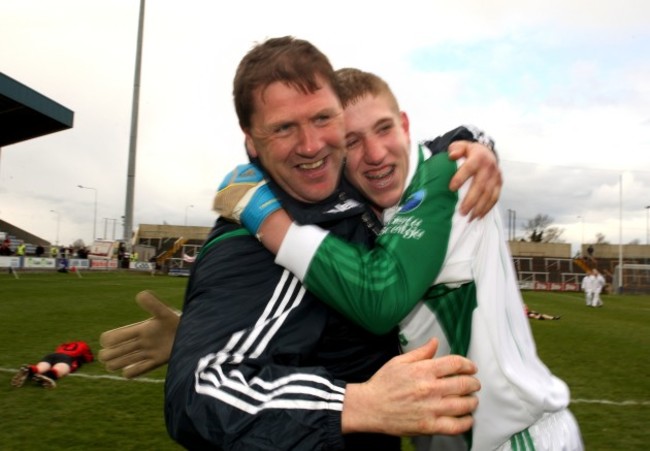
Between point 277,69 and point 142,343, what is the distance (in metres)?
1.14

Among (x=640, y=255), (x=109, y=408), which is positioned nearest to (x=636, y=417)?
(x=109, y=408)

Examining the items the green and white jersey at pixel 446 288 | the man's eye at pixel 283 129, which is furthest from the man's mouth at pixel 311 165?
the green and white jersey at pixel 446 288

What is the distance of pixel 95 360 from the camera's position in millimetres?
8820

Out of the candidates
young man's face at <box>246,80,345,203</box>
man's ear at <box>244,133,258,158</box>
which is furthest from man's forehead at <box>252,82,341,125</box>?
man's ear at <box>244,133,258,158</box>

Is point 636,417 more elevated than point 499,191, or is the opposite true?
point 499,191

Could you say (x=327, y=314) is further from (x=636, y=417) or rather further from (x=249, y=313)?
(x=636, y=417)

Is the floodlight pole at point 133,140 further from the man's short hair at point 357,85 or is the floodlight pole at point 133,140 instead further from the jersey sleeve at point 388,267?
the jersey sleeve at point 388,267

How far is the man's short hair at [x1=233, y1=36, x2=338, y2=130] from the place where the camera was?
63.4 inches

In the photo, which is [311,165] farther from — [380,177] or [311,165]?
[380,177]

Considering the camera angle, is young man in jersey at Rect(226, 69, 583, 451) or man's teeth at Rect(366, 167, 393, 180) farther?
man's teeth at Rect(366, 167, 393, 180)

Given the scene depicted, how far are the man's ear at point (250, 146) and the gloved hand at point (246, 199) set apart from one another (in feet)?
0.11

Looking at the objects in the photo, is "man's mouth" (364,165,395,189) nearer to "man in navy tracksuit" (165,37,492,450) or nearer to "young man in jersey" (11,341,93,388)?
"man in navy tracksuit" (165,37,492,450)

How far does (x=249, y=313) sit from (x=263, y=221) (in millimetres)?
281

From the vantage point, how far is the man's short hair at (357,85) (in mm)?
2031
